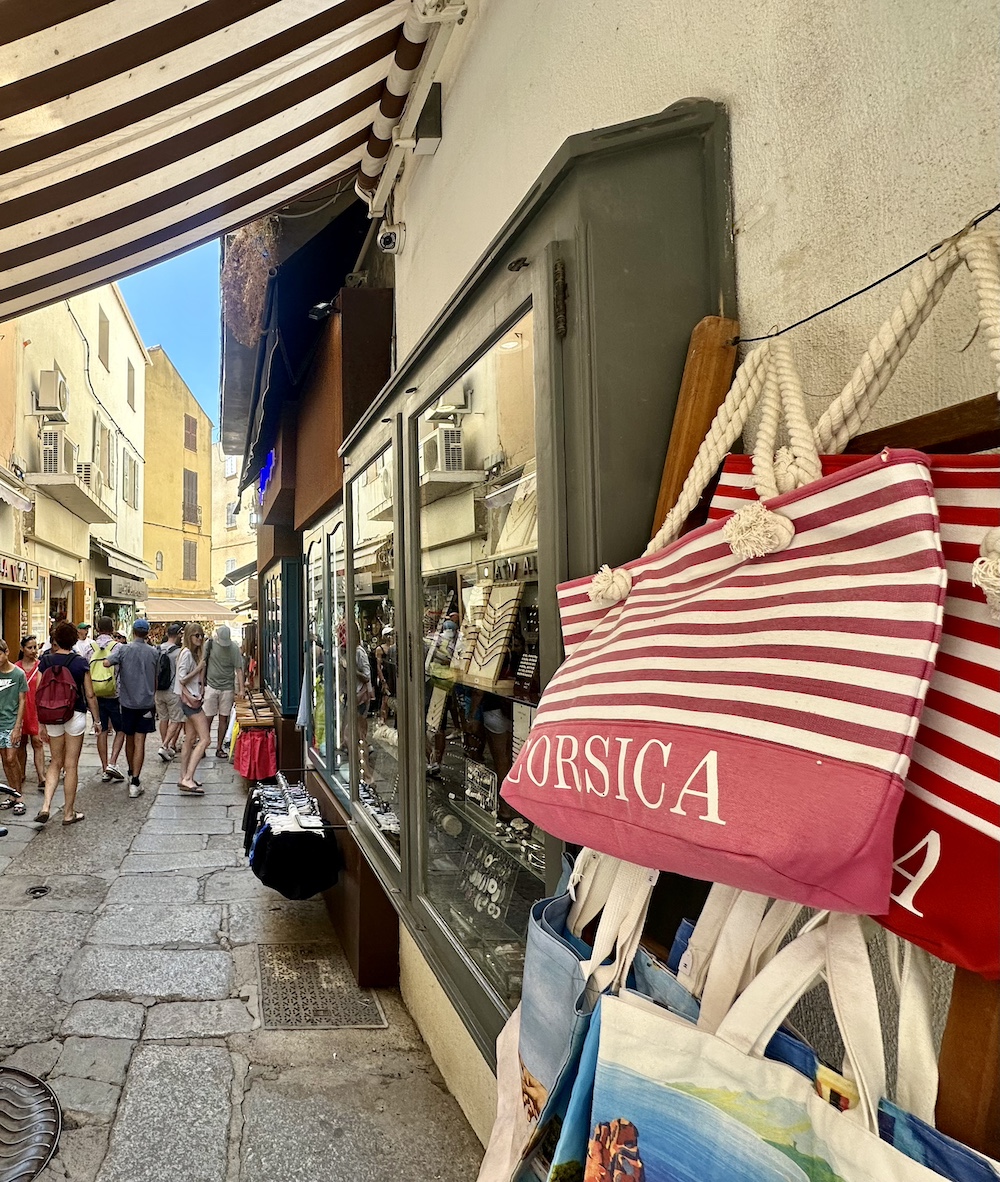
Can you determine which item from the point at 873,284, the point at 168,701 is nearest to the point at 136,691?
the point at 168,701

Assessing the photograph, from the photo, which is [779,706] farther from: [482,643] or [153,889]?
[153,889]

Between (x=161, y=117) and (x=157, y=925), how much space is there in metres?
4.00

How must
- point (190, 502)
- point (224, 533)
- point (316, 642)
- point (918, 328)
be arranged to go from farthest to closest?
point (224, 533) < point (190, 502) < point (316, 642) < point (918, 328)

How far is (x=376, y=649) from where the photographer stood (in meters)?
3.63

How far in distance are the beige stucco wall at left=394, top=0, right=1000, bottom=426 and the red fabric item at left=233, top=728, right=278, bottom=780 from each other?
595 cm

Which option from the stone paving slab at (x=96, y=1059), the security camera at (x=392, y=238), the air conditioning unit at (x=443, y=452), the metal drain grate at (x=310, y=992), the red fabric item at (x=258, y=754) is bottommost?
the metal drain grate at (x=310, y=992)

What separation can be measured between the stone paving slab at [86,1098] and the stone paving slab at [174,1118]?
1.8 inches

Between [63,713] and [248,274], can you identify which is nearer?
[248,274]

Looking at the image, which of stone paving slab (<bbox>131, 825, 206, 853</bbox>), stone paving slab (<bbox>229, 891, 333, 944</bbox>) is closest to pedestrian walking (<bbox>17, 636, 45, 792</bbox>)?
stone paving slab (<bbox>131, 825, 206, 853</bbox>)

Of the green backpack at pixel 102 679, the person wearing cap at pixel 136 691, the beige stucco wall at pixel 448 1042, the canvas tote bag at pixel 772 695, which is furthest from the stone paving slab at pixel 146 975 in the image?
the green backpack at pixel 102 679

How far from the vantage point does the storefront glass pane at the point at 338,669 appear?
15.3 feet

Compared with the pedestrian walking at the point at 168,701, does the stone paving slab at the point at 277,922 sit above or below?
below

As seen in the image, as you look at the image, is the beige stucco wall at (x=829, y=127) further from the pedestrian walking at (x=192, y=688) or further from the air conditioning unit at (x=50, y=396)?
the air conditioning unit at (x=50, y=396)

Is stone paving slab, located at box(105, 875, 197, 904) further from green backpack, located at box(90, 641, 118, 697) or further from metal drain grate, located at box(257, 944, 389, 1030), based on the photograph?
green backpack, located at box(90, 641, 118, 697)
